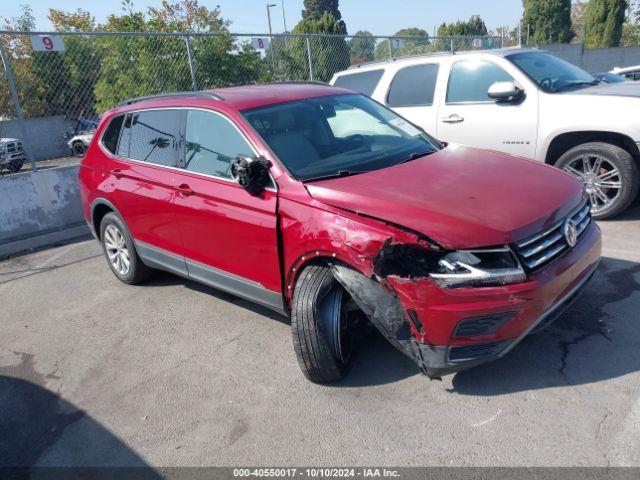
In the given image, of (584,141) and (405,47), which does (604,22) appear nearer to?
(405,47)

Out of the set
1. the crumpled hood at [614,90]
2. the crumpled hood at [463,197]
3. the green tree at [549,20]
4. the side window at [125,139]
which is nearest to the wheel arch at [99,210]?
the side window at [125,139]

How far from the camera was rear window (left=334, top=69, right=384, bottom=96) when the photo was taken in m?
7.53

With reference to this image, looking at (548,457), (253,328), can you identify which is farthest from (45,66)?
(548,457)

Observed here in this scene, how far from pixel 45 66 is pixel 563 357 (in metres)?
8.07

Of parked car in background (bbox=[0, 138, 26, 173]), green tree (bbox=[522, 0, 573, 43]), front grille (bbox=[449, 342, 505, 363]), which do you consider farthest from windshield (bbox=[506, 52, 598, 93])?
green tree (bbox=[522, 0, 573, 43])

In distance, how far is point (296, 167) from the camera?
12.0 feet

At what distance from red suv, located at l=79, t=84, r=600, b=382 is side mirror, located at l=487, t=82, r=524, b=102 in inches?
74.7

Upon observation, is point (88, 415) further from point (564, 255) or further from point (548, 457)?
point (564, 255)

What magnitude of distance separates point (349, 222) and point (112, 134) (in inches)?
135

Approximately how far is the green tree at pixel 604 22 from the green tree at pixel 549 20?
6.51 metres

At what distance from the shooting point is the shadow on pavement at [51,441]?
117 inches

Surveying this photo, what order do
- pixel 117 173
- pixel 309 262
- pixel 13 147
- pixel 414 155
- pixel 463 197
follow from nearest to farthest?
pixel 463 197, pixel 309 262, pixel 414 155, pixel 117 173, pixel 13 147

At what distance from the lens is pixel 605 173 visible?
5.70 m

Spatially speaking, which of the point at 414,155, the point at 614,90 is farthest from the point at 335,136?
the point at 614,90
